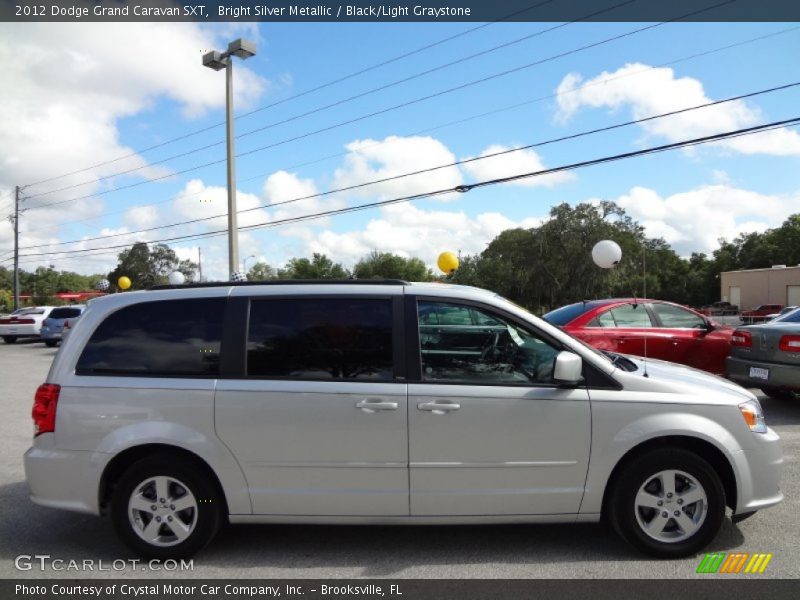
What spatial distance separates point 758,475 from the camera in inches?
148

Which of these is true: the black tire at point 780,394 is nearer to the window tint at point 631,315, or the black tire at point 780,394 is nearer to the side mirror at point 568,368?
the window tint at point 631,315

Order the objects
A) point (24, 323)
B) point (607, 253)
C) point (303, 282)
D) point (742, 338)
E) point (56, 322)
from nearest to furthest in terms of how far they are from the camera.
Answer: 1. point (303, 282)
2. point (742, 338)
3. point (607, 253)
4. point (56, 322)
5. point (24, 323)

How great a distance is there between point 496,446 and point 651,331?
6.34 metres

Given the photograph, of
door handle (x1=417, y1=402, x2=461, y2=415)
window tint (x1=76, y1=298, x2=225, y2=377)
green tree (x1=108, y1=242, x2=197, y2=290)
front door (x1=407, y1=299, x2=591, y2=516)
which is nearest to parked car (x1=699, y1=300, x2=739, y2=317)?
front door (x1=407, y1=299, x2=591, y2=516)

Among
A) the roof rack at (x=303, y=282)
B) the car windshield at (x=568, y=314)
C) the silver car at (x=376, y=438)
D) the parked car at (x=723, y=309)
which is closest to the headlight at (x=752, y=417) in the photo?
the silver car at (x=376, y=438)

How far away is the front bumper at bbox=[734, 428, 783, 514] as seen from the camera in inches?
147

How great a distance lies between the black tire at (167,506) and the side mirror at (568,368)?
2235 millimetres

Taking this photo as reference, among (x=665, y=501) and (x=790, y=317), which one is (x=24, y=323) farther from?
(x=665, y=501)

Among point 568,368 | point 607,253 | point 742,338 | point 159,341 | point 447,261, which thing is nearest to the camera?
point 568,368

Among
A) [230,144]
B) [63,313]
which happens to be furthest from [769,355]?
[63,313]

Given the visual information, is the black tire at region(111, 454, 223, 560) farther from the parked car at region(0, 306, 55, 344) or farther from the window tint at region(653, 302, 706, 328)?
the parked car at region(0, 306, 55, 344)

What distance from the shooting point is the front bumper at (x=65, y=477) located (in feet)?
12.3

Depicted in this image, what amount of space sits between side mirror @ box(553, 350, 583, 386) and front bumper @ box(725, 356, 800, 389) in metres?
5.61
